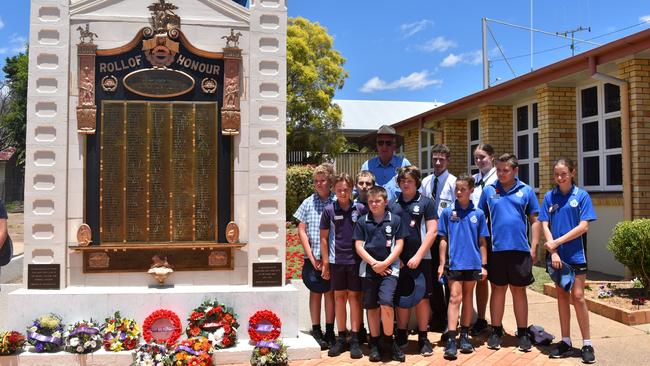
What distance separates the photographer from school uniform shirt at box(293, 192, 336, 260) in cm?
555

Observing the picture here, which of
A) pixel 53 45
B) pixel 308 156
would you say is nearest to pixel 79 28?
pixel 53 45

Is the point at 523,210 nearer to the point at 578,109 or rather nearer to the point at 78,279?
the point at 78,279

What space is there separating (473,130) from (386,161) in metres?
9.23

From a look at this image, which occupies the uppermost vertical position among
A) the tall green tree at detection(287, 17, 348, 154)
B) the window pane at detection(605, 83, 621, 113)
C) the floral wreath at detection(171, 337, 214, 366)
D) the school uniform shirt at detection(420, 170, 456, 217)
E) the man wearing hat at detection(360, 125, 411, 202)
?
the tall green tree at detection(287, 17, 348, 154)

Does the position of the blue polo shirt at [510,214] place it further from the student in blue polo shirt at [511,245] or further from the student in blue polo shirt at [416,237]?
the student in blue polo shirt at [416,237]

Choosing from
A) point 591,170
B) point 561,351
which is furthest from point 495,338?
point 591,170

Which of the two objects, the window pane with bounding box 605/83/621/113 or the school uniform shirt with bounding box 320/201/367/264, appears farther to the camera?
the window pane with bounding box 605/83/621/113

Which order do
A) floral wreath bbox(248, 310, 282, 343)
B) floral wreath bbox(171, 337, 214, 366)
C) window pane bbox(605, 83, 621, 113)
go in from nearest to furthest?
floral wreath bbox(171, 337, 214, 366), floral wreath bbox(248, 310, 282, 343), window pane bbox(605, 83, 621, 113)

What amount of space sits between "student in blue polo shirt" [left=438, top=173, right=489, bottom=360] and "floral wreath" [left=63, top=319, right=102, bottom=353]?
3306 mm

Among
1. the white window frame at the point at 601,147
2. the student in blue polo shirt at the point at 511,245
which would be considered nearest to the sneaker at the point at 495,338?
the student in blue polo shirt at the point at 511,245

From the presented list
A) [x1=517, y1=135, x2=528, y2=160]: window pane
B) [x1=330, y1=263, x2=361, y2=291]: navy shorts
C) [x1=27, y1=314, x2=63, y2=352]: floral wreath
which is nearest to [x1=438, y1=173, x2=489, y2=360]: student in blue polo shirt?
[x1=330, y1=263, x2=361, y2=291]: navy shorts

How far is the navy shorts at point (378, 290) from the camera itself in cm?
500

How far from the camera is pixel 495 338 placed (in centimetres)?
545

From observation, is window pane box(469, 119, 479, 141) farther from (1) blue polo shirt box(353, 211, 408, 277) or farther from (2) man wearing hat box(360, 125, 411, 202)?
(1) blue polo shirt box(353, 211, 408, 277)
